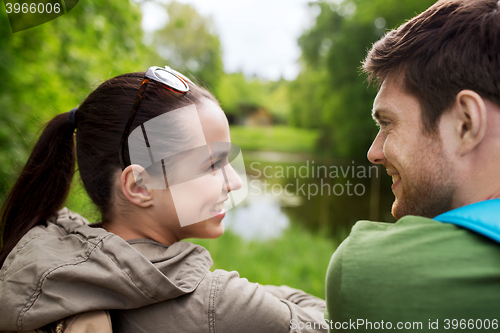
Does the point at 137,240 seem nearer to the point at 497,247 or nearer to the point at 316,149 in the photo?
the point at 497,247

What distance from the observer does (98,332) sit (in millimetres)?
875

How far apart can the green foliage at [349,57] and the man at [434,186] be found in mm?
→ 8483

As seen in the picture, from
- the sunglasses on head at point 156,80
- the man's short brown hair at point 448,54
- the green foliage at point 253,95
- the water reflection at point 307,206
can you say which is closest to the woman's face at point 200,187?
the sunglasses on head at point 156,80

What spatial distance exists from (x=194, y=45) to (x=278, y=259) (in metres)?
20.6

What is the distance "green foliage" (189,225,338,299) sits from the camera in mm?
4047

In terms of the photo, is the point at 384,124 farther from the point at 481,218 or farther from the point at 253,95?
the point at 253,95

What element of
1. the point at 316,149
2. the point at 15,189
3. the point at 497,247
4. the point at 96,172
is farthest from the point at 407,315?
the point at 316,149

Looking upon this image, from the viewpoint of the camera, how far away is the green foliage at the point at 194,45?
21234 millimetres

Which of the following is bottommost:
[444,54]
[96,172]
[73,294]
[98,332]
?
[98,332]

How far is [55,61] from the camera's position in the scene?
13.4ft

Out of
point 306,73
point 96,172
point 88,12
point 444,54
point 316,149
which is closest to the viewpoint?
point 444,54

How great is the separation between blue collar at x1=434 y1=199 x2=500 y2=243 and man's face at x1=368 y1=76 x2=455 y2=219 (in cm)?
20

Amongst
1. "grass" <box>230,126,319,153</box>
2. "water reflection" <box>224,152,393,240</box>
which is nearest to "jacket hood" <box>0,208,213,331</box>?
"water reflection" <box>224,152,393,240</box>

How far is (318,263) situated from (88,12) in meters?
4.48
